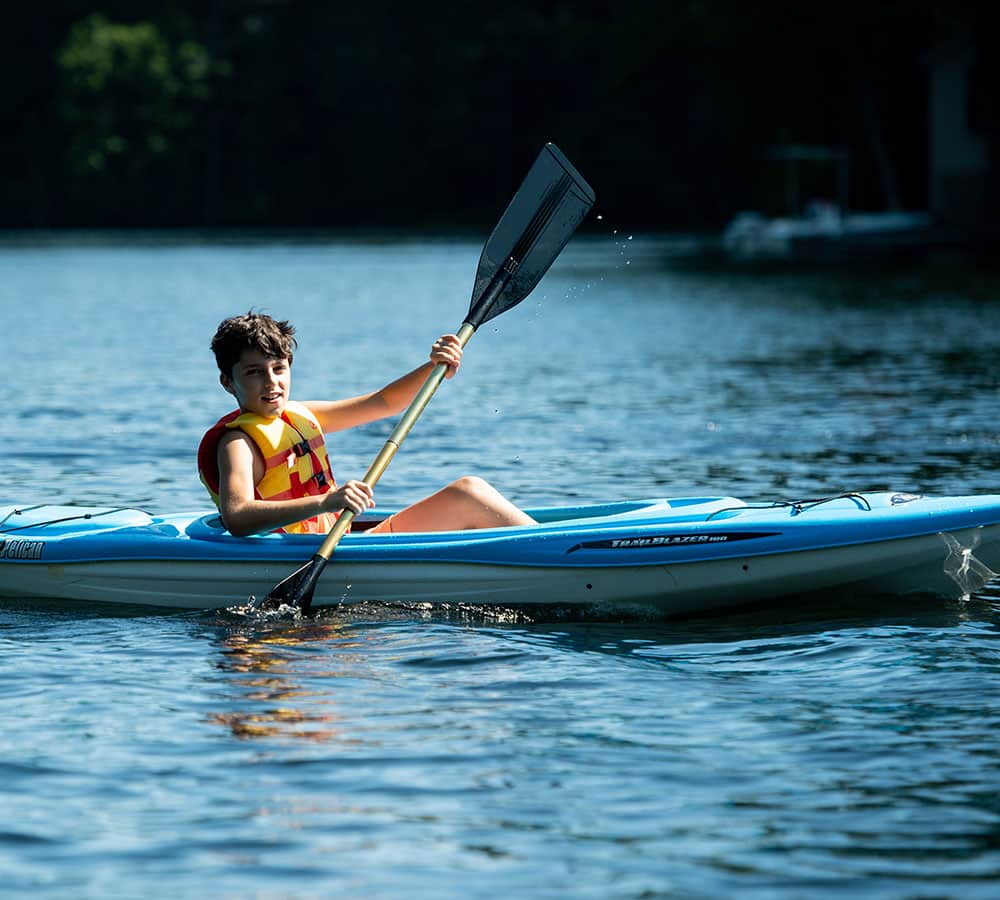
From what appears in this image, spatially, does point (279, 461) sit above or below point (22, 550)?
above

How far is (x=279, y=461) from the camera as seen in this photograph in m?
6.49

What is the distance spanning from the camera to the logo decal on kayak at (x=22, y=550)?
6836mm

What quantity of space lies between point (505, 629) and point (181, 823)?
219 cm

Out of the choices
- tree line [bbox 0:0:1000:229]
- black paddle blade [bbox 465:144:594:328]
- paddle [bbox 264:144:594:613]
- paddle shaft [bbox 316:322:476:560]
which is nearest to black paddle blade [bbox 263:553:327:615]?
paddle shaft [bbox 316:322:476:560]

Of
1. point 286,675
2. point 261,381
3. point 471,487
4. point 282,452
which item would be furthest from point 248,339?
point 286,675

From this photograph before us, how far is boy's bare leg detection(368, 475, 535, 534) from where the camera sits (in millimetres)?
6652

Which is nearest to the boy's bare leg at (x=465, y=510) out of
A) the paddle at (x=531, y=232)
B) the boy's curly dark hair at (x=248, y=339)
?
the boy's curly dark hair at (x=248, y=339)

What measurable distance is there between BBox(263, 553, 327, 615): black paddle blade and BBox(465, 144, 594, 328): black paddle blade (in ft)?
5.61

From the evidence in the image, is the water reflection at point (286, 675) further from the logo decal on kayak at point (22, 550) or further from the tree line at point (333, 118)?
the tree line at point (333, 118)

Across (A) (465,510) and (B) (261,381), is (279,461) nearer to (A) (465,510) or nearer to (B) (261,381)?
(B) (261,381)

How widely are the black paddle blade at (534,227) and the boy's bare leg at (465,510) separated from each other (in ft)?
3.99

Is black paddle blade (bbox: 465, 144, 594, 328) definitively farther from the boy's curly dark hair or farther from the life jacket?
the boy's curly dark hair

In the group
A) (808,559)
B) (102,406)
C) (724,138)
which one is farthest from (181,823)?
(724,138)

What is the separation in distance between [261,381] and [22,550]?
1.14m
